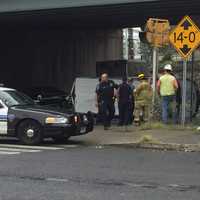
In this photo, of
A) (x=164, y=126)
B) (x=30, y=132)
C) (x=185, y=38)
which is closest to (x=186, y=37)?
(x=185, y=38)

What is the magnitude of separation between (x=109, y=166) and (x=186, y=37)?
7.14 meters

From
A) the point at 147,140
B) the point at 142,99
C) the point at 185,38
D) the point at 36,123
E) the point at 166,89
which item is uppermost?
the point at 185,38

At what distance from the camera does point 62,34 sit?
4431 cm

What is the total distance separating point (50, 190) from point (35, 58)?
35295 millimetres

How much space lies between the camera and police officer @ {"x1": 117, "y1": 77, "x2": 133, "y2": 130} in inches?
792

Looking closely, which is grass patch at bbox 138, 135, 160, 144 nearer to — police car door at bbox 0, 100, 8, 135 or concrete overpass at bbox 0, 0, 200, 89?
police car door at bbox 0, 100, 8, 135

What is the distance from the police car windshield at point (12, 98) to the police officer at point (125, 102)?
4108 mm

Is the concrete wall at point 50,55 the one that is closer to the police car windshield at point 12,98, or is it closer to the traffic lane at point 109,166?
the police car windshield at point 12,98

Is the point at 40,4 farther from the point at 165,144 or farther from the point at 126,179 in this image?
the point at 126,179

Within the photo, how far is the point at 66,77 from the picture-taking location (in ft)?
150

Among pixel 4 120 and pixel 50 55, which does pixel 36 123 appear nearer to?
pixel 4 120

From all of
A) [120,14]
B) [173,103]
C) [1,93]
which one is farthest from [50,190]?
[120,14]

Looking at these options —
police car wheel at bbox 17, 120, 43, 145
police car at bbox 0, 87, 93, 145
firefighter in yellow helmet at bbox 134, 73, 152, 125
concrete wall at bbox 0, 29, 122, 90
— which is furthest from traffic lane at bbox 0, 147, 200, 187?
concrete wall at bbox 0, 29, 122, 90

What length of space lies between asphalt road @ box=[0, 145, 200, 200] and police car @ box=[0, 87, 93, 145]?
1.43 meters
